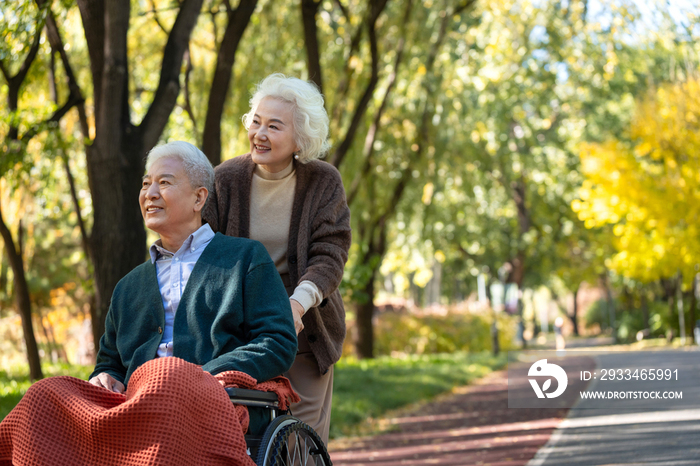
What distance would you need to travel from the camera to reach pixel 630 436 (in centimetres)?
701

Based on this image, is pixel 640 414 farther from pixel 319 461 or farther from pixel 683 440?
pixel 319 461

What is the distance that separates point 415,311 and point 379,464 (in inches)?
701

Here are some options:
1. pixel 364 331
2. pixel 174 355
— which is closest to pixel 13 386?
pixel 174 355

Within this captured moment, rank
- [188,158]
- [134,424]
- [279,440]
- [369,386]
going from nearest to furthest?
[134,424] < [279,440] < [188,158] < [369,386]

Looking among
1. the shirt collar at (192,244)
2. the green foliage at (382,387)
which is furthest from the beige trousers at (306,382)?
the green foliage at (382,387)

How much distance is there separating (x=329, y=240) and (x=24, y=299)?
23.0 ft

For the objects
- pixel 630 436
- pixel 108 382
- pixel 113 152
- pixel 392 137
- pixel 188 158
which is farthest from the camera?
pixel 392 137

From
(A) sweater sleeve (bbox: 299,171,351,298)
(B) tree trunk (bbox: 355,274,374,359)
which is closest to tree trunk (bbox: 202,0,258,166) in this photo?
(A) sweater sleeve (bbox: 299,171,351,298)

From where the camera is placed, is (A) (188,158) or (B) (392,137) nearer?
(A) (188,158)

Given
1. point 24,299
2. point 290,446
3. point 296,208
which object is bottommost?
point 290,446

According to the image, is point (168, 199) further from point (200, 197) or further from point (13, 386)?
point (13, 386)

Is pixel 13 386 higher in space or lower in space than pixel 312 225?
lower

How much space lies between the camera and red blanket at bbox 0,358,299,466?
2111 millimetres

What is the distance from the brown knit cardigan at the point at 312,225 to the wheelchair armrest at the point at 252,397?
466 mm
